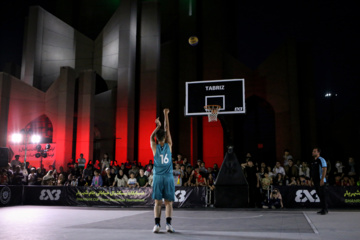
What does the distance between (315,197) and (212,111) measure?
5.76 m

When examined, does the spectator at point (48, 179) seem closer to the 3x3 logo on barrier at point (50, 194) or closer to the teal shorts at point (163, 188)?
the 3x3 logo on barrier at point (50, 194)

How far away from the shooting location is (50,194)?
630 inches

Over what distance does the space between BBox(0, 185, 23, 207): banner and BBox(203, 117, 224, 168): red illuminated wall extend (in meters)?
13.7

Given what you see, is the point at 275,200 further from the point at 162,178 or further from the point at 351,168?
the point at 162,178

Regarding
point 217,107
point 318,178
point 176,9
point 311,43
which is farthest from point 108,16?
point 318,178

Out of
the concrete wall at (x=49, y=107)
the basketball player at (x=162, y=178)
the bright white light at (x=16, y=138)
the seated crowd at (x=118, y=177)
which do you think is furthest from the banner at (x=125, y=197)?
the bright white light at (x=16, y=138)

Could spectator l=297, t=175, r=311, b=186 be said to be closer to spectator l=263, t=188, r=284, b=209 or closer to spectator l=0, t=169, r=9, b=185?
spectator l=263, t=188, r=284, b=209

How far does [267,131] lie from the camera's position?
106ft

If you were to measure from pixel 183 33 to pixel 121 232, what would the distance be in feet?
76.6

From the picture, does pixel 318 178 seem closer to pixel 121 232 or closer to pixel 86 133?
pixel 121 232

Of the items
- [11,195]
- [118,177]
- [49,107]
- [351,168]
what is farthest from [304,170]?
[49,107]

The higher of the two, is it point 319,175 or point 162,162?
point 162,162

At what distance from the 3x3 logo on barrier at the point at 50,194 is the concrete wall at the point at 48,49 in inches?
533

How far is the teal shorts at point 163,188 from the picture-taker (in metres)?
7.11
